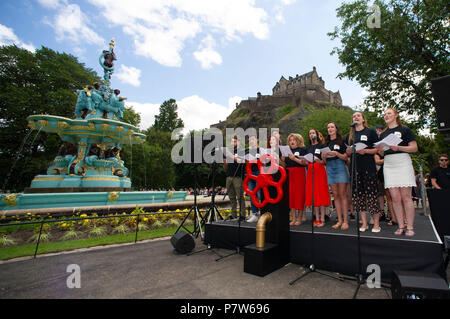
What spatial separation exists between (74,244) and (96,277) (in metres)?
2.96

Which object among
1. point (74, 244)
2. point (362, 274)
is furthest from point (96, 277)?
point (362, 274)

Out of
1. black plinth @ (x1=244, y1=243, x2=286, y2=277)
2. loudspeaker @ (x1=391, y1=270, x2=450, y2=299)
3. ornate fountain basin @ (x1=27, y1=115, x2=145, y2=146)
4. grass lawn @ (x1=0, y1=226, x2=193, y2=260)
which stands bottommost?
grass lawn @ (x1=0, y1=226, x2=193, y2=260)

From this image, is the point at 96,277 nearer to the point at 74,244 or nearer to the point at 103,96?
the point at 74,244

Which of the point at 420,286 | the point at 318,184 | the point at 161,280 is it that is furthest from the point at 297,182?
the point at 161,280

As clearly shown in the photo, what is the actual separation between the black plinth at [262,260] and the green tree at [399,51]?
47.1 feet

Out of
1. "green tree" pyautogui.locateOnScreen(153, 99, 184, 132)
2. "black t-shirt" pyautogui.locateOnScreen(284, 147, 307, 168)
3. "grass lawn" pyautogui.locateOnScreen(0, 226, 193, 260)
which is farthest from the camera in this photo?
"green tree" pyautogui.locateOnScreen(153, 99, 184, 132)

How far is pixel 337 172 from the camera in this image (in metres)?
4.35

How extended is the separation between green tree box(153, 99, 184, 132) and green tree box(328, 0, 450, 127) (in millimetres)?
44097

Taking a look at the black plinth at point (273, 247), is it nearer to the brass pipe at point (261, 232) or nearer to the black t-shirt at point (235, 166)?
the brass pipe at point (261, 232)

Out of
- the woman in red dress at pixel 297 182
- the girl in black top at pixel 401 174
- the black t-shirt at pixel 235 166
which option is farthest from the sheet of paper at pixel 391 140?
the black t-shirt at pixel 235 166

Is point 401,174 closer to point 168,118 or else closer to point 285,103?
point 168,118

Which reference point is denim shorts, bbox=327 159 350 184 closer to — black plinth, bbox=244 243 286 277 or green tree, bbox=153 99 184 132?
black plinth, bbox=244 243 286 277

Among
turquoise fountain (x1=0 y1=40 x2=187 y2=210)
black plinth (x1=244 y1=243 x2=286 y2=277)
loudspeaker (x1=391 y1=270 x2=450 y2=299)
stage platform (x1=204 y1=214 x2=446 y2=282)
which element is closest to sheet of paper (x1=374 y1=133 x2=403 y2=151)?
stage platform (x1=204 y1=214 x2=446 y2=282)

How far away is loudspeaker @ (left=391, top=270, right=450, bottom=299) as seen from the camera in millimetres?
2002
